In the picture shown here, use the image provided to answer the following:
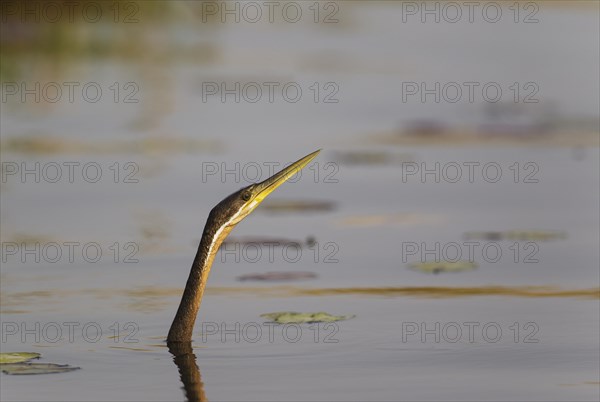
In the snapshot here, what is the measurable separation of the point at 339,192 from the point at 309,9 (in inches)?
653

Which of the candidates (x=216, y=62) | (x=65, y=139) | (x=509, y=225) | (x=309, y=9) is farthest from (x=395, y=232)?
(x=309, y=9)

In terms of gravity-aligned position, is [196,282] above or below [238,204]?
below

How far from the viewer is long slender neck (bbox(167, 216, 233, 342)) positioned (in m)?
7.13

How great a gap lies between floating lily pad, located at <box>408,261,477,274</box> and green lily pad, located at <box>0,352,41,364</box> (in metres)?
2.68

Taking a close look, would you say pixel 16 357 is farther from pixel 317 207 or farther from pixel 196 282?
pixel 317 207

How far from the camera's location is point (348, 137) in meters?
13.8

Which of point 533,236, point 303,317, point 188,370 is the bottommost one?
point 188,370

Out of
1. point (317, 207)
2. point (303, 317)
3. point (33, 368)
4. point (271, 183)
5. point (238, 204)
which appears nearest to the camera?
point (33, 368)

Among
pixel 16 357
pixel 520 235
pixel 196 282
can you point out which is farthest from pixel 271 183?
pixel 520 235

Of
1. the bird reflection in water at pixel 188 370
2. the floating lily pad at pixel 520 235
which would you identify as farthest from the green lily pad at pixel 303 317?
the floating lily pad at pixel 520 235

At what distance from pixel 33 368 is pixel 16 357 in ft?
0.67

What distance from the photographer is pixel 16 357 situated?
22.8 ft

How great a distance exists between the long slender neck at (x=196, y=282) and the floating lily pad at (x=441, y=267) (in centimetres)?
204

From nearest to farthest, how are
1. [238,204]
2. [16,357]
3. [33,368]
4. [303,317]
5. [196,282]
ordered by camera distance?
[33,368] → [16,357] → [196,282] → [238,204] → [303,317]
